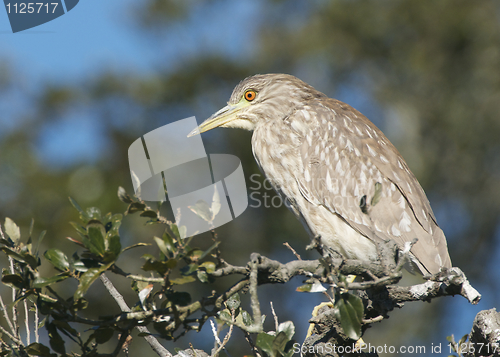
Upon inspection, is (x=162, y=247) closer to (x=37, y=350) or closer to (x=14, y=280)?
(x=14, y=280)

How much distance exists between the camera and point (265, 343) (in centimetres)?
165

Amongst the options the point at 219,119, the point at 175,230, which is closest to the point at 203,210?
the point at 175,230

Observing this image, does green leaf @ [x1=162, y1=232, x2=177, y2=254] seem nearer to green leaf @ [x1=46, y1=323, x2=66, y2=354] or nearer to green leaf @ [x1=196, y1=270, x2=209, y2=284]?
green leaf @ [x1=196, y1=270, x2=209, y2=284]

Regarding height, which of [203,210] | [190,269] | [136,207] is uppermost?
[136,207]

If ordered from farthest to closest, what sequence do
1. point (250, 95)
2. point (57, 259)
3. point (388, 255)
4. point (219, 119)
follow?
point (250, 95), point (219, 119), point (388, 255), point (57, 259)

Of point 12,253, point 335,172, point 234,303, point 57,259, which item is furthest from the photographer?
point 335,172

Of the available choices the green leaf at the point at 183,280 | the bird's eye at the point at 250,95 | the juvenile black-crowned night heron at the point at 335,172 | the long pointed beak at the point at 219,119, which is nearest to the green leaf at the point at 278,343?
the green leaf at the point at 183,280

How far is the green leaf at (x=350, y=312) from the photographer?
140cm

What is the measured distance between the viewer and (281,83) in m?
3.83

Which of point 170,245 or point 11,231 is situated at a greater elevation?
point 11,231

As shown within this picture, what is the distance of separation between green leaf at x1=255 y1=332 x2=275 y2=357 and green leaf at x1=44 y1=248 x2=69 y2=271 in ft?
2.43

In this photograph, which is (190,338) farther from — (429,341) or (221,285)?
(429,341)

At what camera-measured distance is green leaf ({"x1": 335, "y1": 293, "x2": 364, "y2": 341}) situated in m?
1.40

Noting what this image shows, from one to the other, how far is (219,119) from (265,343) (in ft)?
7.65
